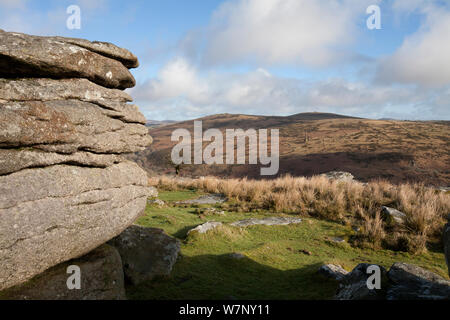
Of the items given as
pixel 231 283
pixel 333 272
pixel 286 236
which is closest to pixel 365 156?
pixel 286 236

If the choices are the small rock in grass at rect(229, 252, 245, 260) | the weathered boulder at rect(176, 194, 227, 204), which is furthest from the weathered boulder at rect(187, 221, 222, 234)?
the weathered boulder at rect(176, 194, 227, 204)

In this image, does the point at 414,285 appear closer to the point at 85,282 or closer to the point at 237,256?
the point at 237,256

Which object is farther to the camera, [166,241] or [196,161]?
[196,161]

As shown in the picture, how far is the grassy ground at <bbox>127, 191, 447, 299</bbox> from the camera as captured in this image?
5.61 meters

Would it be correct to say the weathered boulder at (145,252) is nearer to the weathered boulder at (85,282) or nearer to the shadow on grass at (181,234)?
the weathered boulder at (85,282)

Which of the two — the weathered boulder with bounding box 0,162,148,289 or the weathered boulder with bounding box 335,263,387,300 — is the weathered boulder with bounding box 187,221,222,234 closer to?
the weathered boulder with bounding box 0,162,148,289

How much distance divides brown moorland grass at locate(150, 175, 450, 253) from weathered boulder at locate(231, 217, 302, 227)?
1.46 meters

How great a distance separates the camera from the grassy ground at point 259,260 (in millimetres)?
5613

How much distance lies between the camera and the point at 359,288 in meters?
4.82

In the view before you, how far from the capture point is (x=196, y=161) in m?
47.6

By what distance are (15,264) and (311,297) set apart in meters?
5.00

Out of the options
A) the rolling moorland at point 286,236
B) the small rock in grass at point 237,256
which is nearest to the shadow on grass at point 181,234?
the rolling moorland at point 286,236

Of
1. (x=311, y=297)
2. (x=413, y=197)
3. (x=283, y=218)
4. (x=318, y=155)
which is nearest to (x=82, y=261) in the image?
(x=311, y=297)

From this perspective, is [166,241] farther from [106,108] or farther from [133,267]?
[106,108]
